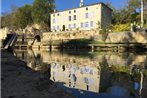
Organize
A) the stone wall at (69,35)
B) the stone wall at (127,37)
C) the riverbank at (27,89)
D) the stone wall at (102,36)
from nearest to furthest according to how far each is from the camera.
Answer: the riverbank at (27,89) < the stone wall at (127,37) < the stone wall at (102,36) < the stone wall at (69,35)

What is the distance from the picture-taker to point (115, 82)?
651 inches

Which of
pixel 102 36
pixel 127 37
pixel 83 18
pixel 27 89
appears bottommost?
pixel 27 89

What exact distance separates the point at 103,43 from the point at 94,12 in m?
16.7

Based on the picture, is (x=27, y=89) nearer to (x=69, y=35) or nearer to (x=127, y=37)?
(x=127, y=37)

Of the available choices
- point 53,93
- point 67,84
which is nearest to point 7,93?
point 53,93

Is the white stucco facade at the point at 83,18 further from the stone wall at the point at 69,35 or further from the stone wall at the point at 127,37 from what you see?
the stone wall at the point at 127,37

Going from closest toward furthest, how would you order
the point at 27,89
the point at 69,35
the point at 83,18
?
the point at 27,89, the point at 69,35, the point at 83,18

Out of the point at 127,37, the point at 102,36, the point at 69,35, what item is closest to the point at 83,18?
the point at 69,35

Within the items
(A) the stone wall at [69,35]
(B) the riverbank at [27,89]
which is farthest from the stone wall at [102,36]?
(B) the riverbank at [27,89]

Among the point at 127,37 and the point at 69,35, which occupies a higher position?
the point at 69,35

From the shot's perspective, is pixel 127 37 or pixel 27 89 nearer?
pixel 27 89

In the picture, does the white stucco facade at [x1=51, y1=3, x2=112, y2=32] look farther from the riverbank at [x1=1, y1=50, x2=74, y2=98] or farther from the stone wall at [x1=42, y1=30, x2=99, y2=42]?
the riverbank at [x1=1, y1=50, x2=74, y2=98]

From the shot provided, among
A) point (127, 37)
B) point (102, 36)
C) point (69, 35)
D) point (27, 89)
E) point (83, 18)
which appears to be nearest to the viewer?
point (27, 89)

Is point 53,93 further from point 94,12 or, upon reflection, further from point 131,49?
point 94,12
